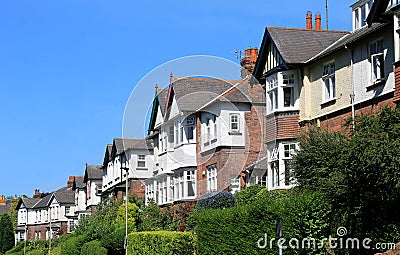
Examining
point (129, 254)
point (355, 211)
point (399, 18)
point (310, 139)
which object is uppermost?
point (399, 18)

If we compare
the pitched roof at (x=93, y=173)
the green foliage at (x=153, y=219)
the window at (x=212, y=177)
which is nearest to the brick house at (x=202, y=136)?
the window at (x=212, y=177)

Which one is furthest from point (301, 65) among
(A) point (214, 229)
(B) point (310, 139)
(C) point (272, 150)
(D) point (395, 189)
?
(D) point (395, 189)

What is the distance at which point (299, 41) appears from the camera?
37625mm

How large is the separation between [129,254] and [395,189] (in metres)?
25.7

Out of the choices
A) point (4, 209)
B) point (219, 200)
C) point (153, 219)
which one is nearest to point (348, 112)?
point (219, 200)

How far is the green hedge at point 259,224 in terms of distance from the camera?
23.0 metres

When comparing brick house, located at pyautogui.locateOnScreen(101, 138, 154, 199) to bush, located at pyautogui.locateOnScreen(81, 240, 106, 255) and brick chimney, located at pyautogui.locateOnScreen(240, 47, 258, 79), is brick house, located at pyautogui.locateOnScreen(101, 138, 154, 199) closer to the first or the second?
bush, located at pyautogui.locateOnScreen(81, 240, 106, 255)

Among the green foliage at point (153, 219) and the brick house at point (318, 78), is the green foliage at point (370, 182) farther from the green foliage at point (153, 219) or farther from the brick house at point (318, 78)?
the green foliage at point (153, 219)

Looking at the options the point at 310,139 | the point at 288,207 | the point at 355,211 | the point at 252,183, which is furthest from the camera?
the point at 252,183

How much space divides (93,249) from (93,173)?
42.3m

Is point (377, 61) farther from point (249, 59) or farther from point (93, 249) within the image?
point (93, 249)

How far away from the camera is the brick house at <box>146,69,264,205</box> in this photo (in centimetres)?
4534

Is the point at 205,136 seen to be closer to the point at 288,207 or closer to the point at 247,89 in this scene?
the point at 247,89

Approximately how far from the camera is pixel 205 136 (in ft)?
158
